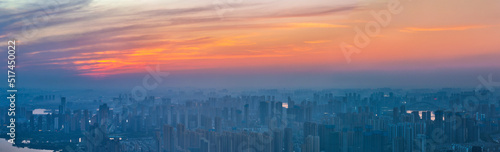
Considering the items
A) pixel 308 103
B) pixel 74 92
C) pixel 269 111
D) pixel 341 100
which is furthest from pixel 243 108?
pixel 74 92

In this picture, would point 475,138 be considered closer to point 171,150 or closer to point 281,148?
point 281,148

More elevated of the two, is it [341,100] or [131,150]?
[341,100]

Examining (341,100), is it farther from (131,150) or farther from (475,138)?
(131,150)

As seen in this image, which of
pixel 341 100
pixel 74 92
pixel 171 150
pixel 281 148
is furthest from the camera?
pixel 341 100

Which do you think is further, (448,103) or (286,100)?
(286,100)

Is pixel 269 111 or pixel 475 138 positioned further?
pixel 269 111

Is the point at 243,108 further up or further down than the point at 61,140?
further up

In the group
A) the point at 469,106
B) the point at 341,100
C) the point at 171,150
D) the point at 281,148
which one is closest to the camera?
the point at 281,148

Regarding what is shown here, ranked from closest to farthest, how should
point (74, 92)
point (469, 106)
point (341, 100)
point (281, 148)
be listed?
point (281, 148)
point (469, 106)
point (74, 92)
point (341, 100)

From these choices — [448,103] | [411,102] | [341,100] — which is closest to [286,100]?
[341,100]
